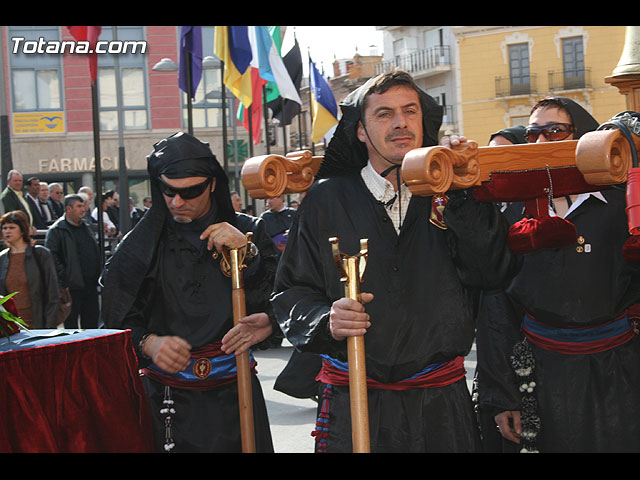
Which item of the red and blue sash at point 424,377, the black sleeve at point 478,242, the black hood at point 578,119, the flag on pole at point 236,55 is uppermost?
the flag on pole at point 236,55

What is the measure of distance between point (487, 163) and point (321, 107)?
1840 centimetres

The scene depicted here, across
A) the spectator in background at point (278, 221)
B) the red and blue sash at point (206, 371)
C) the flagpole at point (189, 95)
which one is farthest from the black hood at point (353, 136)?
the flagpole at point (189, 95)

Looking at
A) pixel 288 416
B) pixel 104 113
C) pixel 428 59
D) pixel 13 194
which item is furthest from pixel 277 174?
pixel 428 59

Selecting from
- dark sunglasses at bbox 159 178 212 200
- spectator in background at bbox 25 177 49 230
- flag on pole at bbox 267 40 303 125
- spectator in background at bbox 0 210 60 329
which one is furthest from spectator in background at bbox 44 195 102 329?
flag on pole at bbox 267 40 303 125

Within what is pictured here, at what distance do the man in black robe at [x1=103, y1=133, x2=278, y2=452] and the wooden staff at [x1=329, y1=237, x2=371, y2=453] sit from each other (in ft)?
3.83

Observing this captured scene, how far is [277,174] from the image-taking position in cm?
316

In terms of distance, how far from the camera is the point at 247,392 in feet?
12.8

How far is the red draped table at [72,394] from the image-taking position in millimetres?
3436

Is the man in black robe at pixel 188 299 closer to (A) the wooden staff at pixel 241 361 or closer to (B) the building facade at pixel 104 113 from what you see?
(A) the wooden staff at pixel 241 361

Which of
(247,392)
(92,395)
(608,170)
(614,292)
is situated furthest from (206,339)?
(608,170)

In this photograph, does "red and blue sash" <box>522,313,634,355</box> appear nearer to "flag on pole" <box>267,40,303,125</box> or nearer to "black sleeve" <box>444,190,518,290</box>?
"black sleeve" <box>444,190,518,290</box>

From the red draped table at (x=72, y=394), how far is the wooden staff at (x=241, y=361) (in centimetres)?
45

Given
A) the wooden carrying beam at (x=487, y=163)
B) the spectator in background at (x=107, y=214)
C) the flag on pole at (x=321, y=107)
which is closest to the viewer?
the wooden carrying beam at (x=487, y=163)
